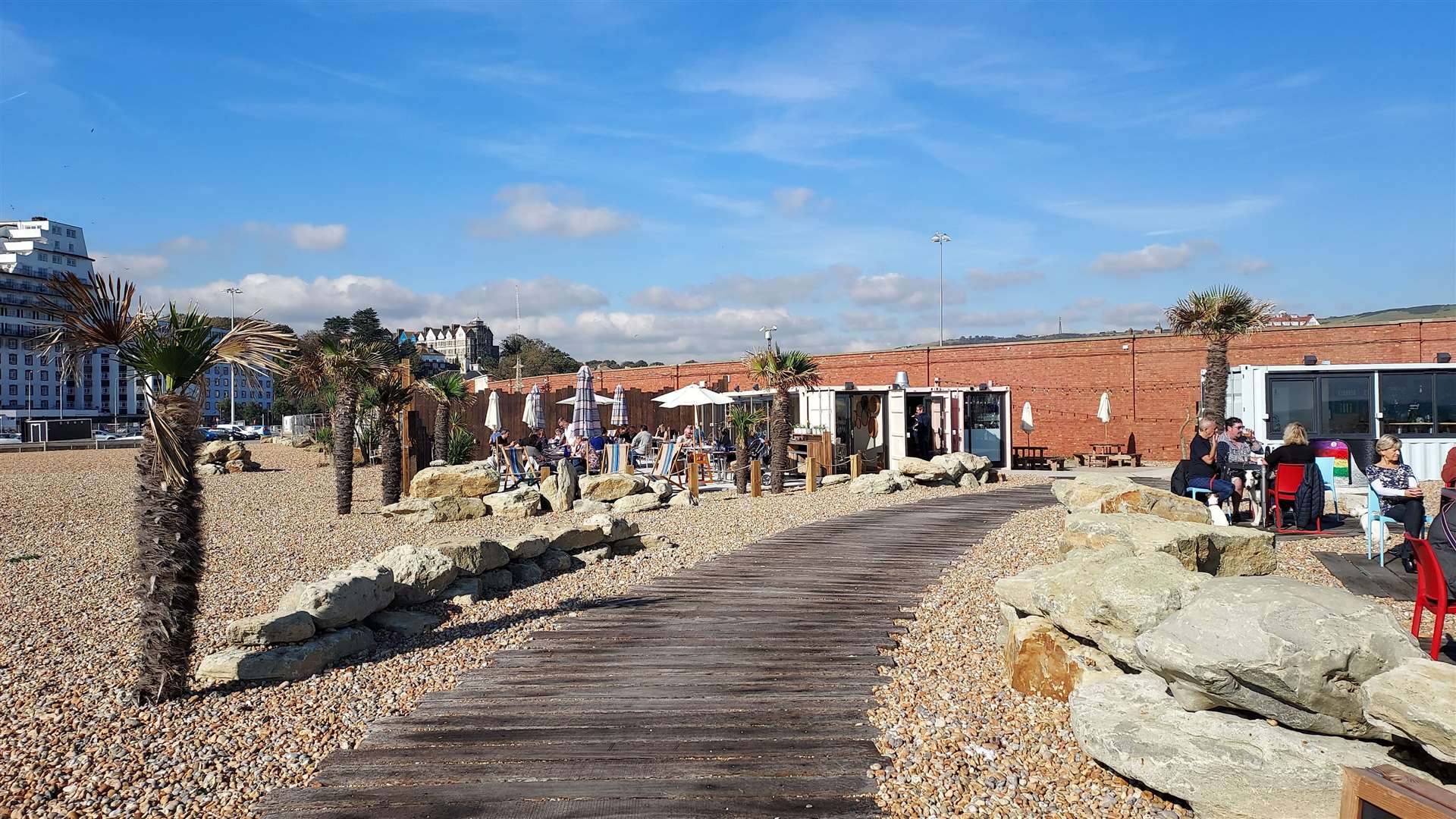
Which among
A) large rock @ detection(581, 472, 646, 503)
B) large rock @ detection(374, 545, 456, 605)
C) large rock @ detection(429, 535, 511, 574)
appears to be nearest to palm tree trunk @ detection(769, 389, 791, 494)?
large rock @ detection(581, 472, 646, 503)

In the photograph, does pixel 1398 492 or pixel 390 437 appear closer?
pixel 1398 492

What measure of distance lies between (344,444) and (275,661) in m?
8.04

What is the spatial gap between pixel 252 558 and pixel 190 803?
6418 millimetres

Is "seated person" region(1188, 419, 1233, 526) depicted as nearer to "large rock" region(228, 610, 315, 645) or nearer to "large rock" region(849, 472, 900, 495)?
"large rock" region(849, 472, 900, 495)

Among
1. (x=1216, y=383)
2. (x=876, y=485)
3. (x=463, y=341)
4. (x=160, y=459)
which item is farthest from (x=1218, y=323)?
(x=463, y=341)

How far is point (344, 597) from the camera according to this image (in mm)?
5895

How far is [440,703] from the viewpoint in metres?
4.77

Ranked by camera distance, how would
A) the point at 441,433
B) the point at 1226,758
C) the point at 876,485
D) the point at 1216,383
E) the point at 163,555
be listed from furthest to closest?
1. the point at 441,433
2. the point at 876,485
3. the point at 1216,383
4. the point at 163,555
5. the point at 1226,758

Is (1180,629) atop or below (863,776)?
atop

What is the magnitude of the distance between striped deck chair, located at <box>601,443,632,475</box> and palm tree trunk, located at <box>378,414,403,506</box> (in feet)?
12.0

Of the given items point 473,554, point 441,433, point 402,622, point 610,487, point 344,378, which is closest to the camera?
point 402,622

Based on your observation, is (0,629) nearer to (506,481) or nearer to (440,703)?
(440,703)

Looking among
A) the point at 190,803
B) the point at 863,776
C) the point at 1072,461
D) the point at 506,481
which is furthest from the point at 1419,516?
the point at 1072,461

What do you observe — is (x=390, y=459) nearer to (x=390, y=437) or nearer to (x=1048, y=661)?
(x=390, y=437)
